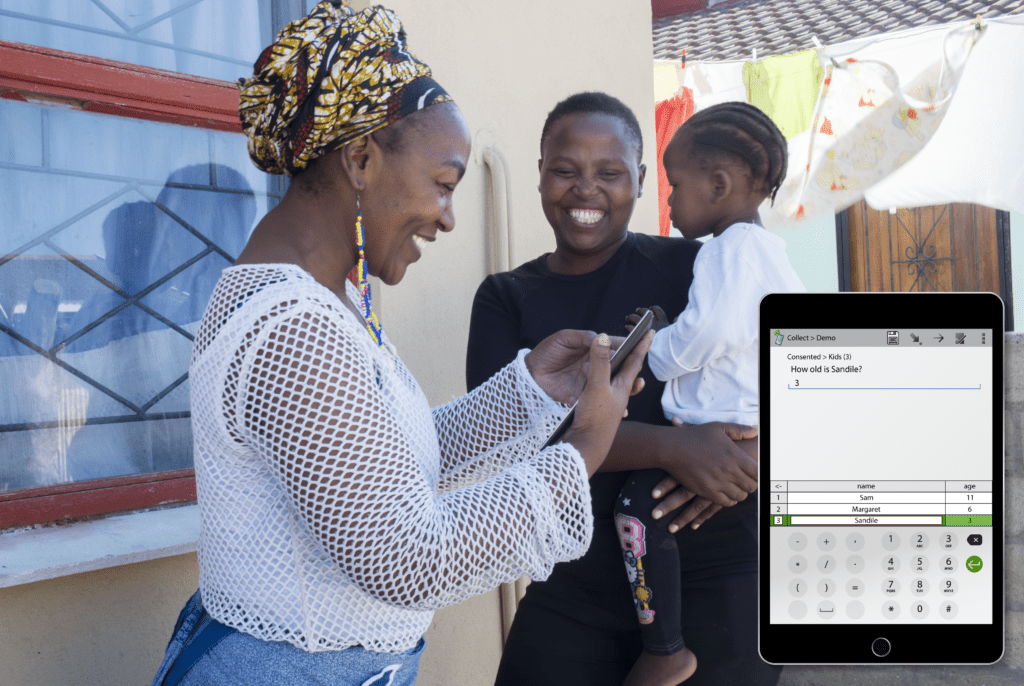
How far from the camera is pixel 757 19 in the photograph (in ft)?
25.9

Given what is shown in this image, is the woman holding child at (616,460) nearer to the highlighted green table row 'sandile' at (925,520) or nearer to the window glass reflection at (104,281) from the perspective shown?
the highlighted green table row 'sandile' at (925,520)

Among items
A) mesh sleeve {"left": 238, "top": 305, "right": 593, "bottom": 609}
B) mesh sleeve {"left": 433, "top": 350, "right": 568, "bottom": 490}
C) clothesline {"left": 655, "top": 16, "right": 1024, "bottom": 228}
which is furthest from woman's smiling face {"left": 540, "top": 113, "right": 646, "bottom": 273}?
clothesline {"left": 655, "top": 16, "right": 1024, "bottom": 228}

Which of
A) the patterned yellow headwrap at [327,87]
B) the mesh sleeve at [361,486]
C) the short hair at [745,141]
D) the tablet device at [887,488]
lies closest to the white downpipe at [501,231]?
the short hair at [745,141]

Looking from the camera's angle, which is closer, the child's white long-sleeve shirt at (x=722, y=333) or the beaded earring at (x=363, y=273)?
the beaded earring at (x=363, y=273)

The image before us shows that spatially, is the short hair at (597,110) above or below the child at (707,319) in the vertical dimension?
above

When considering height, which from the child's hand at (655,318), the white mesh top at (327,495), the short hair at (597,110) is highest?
the short hair at (597,110)

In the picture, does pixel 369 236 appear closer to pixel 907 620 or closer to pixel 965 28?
pixel 907 620

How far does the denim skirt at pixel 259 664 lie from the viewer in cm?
108

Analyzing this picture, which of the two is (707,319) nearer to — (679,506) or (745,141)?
(679,506)

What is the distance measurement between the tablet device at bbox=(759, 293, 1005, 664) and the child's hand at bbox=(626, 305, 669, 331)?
727 mm

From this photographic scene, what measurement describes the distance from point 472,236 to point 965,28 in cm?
425

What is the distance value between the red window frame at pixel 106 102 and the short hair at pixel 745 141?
4.27 feet

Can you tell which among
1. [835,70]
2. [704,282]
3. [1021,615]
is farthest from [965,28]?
[704,282]

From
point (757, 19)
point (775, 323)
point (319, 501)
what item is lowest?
point (319, 501)
